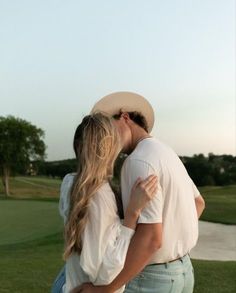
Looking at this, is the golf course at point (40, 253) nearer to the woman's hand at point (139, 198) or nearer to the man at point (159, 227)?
the man at point (159, 227)

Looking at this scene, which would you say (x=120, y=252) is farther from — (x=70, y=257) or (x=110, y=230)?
(x=70, y=257)

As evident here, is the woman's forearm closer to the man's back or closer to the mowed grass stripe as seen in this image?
the man's back

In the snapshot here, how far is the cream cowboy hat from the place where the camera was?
2348 millimetres

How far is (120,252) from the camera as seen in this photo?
1.90 meters

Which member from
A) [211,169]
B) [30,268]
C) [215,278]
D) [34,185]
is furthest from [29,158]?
[215,278]

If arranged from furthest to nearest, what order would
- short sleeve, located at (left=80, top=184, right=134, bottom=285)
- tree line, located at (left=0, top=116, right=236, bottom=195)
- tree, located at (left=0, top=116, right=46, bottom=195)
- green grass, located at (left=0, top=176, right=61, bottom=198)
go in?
green grass, located at (left=0, top=176, right=61, bottom=198), tree, located at (left=0, top=116, right=46, bottom=195), tree line, located at (left=0, top=116, right=236, bottom=195), short sleeve, located at (left=80, top=184, right=134, bottom=285)

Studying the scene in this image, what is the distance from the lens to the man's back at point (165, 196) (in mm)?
2004

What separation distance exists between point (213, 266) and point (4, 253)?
4.00m

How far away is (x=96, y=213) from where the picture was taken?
76.2 inches

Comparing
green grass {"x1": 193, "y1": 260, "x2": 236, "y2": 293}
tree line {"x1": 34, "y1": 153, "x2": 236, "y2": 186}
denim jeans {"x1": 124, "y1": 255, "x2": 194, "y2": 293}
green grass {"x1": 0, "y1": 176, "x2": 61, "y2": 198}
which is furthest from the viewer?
green grass {"x1": 0, "y1": 176, "x2": 61, "y2": 198}

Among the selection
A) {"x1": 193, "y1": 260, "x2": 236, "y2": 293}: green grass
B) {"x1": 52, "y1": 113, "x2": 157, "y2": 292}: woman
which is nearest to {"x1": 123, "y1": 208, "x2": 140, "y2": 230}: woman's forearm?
{"x1": 52, "y1": 113, "x2": 157, "y2": 292}: woman

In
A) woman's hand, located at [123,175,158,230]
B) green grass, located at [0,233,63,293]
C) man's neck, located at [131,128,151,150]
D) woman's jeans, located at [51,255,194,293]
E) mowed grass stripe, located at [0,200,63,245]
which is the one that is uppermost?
man's neck, located at [131,128,151,150]

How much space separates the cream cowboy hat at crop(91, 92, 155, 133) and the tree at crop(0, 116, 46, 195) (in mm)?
32203

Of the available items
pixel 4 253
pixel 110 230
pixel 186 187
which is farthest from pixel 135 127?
pixel 4 253
